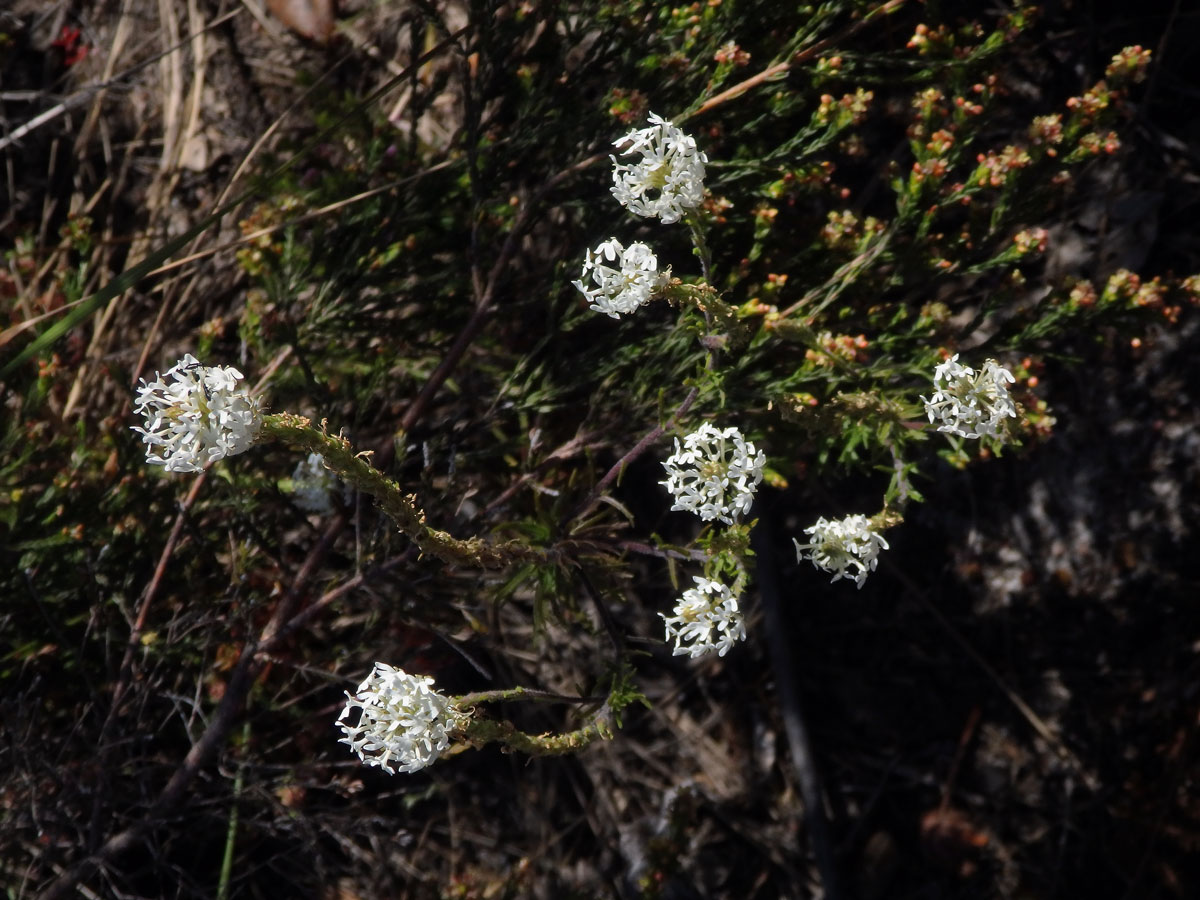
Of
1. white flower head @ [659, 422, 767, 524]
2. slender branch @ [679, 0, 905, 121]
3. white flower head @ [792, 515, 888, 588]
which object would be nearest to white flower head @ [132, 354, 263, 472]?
white flower head @ [659, 422, 767, 524]

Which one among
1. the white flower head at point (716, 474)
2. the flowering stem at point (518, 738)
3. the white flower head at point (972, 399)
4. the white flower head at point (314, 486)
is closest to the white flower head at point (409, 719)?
the flowering stem at point (518, 738)

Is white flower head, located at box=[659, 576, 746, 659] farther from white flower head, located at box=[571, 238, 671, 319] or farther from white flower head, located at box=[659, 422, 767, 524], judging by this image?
white flower head, located at box=[571, 238, 671, 319]

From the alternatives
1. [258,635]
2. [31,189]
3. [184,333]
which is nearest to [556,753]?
[258,635]

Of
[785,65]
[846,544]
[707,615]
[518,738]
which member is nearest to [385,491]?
[518,738]

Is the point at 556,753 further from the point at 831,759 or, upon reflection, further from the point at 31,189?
the point at 31,189

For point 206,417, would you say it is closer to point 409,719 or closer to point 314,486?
point 409,719
